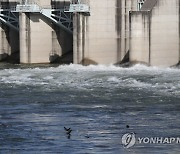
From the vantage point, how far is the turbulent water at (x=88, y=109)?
16.4m

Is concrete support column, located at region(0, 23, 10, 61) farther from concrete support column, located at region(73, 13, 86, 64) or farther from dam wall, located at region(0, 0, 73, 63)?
concrete support column, located at region(73, 13, 86, 64)

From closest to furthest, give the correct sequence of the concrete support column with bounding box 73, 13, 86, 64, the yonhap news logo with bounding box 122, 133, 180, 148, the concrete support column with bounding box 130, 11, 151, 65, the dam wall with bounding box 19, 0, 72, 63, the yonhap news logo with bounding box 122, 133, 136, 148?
the yonhap news logo with bounding box 122, 133, 136, 148
the yonhap news logo with bounding box 122, 133, 180, 148
the concrete support column with bounding box 130, 11, 151, 65
the concrete support column with bounding box 73, 13, 86, 64
the dam wall with bounding box 19, 0, 72, 63

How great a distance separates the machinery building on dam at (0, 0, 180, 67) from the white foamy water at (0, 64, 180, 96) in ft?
2.96

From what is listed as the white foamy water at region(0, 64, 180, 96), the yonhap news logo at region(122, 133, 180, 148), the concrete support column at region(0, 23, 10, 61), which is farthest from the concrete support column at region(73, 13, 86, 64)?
the yonhap news logo at region(122, 133, 180, 148)

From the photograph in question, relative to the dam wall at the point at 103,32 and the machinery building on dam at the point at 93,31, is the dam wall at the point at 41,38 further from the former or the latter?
the dam wall at the point at 103,32

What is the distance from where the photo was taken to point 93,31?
37.0 meters

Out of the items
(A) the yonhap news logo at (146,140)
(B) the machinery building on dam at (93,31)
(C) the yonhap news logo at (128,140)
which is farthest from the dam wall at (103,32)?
A: (A) the yonhap news logo at (146,140)

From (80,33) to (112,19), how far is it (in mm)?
2164

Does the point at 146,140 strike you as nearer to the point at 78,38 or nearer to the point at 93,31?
the point at 78,38

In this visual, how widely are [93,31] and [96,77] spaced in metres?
6.42

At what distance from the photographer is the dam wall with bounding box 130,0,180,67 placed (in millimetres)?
33531

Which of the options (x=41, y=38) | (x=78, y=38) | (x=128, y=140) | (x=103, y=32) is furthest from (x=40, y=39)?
(x=128, y=140)

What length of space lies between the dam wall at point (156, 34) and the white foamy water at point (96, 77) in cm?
68

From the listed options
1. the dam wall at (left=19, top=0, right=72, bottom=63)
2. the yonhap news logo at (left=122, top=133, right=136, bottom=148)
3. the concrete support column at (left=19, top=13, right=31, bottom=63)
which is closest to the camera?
the yonhap news logo at (left=122, top=133, right=136, bottom=148)
